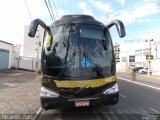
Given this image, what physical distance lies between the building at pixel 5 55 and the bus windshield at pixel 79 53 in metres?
30.9

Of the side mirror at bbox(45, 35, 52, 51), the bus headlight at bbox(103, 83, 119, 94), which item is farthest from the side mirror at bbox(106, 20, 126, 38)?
the side mirror at bbox(45, 35, 52, 51)

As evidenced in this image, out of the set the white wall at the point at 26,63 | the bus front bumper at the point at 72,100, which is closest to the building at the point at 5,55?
the white wall at the point at 26,63

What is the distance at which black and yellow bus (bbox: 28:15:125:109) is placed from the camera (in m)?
9.84

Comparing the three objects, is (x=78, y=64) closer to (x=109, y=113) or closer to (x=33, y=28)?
(x=33, y=28)

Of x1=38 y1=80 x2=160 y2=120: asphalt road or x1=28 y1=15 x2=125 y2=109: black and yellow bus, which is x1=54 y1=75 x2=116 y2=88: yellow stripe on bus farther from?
x1=38 y1=80 x2=160 y2=120: asphalt road

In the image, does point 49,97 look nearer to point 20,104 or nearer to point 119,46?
point 20,104

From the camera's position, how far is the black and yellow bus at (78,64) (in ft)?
32.3

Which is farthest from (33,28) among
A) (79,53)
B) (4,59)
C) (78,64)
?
(4,59)

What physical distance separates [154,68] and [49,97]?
197 feet

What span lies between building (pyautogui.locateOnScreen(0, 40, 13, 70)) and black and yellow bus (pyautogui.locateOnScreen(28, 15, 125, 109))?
30.8 m

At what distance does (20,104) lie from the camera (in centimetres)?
1339

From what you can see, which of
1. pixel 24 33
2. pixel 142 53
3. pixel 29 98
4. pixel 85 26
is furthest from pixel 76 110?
pixel 142 53

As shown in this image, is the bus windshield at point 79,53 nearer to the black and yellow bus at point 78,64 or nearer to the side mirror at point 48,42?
the black and yellow bus at point 78,64

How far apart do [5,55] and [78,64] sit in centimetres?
3392
